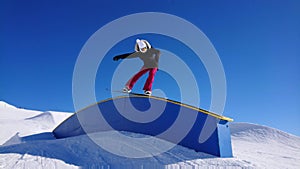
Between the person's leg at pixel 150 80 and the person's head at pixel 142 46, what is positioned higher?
the person's head at pixel 142 46

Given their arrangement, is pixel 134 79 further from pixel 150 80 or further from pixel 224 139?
pixel 224 139

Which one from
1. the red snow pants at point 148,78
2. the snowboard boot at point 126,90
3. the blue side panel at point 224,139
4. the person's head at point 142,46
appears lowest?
the blue side panel at point 224,139

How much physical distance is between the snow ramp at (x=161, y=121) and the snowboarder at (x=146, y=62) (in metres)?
0.37

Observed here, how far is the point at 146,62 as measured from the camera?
23.3 ft

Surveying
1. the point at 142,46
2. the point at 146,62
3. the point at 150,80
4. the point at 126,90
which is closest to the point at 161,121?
the point at 150,80

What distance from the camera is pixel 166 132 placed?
625 centimetres

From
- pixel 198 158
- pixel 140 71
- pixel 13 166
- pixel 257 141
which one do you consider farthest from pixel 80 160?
pixel 257 141

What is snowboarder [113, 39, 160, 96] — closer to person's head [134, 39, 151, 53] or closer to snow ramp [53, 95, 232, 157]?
person's head [134, 39, 151, 53]

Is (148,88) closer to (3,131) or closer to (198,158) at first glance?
(198,158)

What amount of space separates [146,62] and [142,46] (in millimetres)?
533

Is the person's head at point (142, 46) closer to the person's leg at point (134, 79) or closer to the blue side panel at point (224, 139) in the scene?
the person's leg at point (134, 79)

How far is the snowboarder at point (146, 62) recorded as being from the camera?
6991 millimetres

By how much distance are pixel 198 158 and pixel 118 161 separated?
185 cm

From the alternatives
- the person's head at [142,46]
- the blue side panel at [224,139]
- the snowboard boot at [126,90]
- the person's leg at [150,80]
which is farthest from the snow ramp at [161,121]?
the person's head at [142,46]
